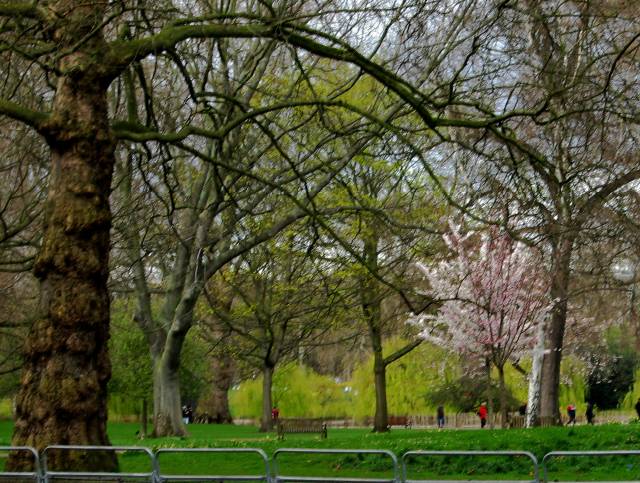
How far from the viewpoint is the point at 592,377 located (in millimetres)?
61625

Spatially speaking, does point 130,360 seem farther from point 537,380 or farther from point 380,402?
point 537,380

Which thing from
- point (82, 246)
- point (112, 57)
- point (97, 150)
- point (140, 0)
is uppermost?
point (140, 0)

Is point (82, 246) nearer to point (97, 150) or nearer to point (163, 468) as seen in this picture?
point (97, 150)

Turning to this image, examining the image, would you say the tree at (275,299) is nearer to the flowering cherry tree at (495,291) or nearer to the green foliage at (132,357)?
the flowering cherry tree at (495,291)

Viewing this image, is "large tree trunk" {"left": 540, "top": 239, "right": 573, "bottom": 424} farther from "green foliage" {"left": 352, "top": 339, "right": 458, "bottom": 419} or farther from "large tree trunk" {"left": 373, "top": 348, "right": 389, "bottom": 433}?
"green foliage" {"left": 352, "top": 339, "right": 458, "bottom": 419}

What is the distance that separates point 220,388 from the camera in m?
63.4

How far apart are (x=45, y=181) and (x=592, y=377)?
1795 inches

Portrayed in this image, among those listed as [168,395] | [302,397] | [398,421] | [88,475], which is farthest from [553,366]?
[302,397]

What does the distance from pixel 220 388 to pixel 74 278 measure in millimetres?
51622

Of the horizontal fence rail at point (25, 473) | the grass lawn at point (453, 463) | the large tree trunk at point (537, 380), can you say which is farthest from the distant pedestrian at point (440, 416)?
the horizontal fence rail at point (25, 473)

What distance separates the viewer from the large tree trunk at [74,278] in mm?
12266

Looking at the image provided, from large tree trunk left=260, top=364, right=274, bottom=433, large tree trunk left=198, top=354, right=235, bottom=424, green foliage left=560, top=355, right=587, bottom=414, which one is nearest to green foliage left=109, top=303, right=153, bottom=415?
large tree trunk left=198, top=354, right=235, bottom=424

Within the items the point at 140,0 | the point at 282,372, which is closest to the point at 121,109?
the point at 140,0

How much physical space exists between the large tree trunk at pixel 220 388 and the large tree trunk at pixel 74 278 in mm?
45066
